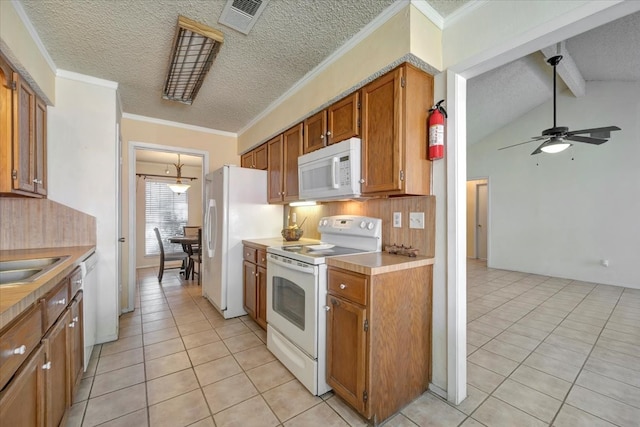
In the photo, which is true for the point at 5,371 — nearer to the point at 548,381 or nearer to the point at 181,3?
the point at 181,3

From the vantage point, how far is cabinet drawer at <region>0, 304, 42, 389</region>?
0.80 m

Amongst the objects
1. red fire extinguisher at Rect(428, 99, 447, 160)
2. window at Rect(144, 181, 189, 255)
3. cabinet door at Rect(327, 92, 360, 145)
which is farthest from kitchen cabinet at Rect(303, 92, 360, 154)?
window at Rect(144, 181, 189, 255)

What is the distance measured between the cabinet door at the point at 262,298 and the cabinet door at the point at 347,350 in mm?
1031

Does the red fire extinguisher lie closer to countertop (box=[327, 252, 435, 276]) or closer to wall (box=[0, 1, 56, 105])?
countertop (box=[327, 252, 435, 276])

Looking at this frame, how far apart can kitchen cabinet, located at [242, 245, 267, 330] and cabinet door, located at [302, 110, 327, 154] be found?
112 centimetres

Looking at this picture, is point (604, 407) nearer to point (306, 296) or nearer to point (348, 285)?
point (348, 285)

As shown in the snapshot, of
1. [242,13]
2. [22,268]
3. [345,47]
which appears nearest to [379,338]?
[345,47]

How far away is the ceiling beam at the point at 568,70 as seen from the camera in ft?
10.9

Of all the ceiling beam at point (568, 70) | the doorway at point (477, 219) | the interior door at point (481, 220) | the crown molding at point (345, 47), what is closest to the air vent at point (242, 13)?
the crown molding at point (345, 47)

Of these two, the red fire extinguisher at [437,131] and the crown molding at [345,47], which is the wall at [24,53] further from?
the red fire extinguisher at [437,131]

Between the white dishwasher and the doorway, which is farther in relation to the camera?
the doorway

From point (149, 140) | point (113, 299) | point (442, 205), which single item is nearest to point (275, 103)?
point (149, 140)

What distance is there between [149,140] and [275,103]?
187 centimetres

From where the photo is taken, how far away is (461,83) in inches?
68.7
